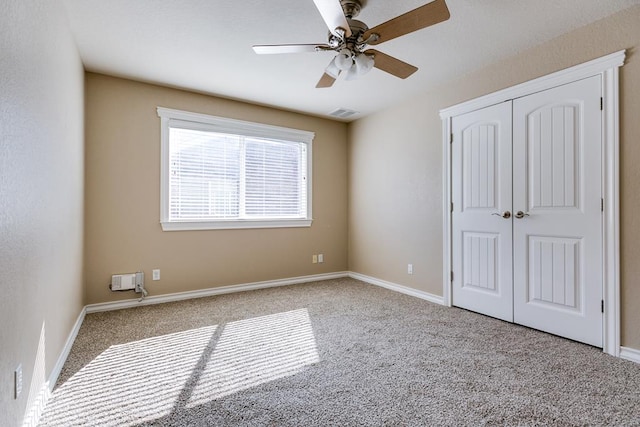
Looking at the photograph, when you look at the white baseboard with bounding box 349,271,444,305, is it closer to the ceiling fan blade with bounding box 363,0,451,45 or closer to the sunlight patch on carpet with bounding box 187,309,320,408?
the sunlight patch on carpet with bounding box 187,309,320,408

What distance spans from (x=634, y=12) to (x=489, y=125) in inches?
46.3

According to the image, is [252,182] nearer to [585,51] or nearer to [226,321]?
[226,321]

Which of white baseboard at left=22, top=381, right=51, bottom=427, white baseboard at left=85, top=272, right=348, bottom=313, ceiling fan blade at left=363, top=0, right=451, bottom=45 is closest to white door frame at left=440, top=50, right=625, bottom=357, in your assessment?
ceiling fan blade at left=363, top=0, right=451, bottom=45

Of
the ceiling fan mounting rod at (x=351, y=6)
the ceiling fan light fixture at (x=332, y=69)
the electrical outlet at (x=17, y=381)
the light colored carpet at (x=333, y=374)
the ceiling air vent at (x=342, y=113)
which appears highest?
the ceiling air vent at (x=342, y=113)

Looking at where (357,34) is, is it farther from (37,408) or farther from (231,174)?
(37,408)

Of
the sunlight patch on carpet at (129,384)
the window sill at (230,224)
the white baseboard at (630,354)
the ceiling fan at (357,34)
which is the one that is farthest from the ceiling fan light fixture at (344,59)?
the white baseboard at (630,354)

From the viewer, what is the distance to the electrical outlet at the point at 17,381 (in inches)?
50.9

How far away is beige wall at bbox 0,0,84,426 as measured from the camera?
1.24 m

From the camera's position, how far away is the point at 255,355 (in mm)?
2307

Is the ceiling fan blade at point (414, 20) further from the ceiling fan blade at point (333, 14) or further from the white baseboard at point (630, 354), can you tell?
the white baseboard at point (630, 354)

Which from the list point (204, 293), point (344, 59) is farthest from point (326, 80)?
point (204, 293)

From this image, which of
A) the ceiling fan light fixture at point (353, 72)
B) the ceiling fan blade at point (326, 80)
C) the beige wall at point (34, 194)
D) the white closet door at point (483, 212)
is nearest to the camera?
the beige wall at point (34, 194)

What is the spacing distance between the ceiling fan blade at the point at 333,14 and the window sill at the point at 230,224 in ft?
8.89

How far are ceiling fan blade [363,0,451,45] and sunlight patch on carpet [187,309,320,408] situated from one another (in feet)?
7.26
